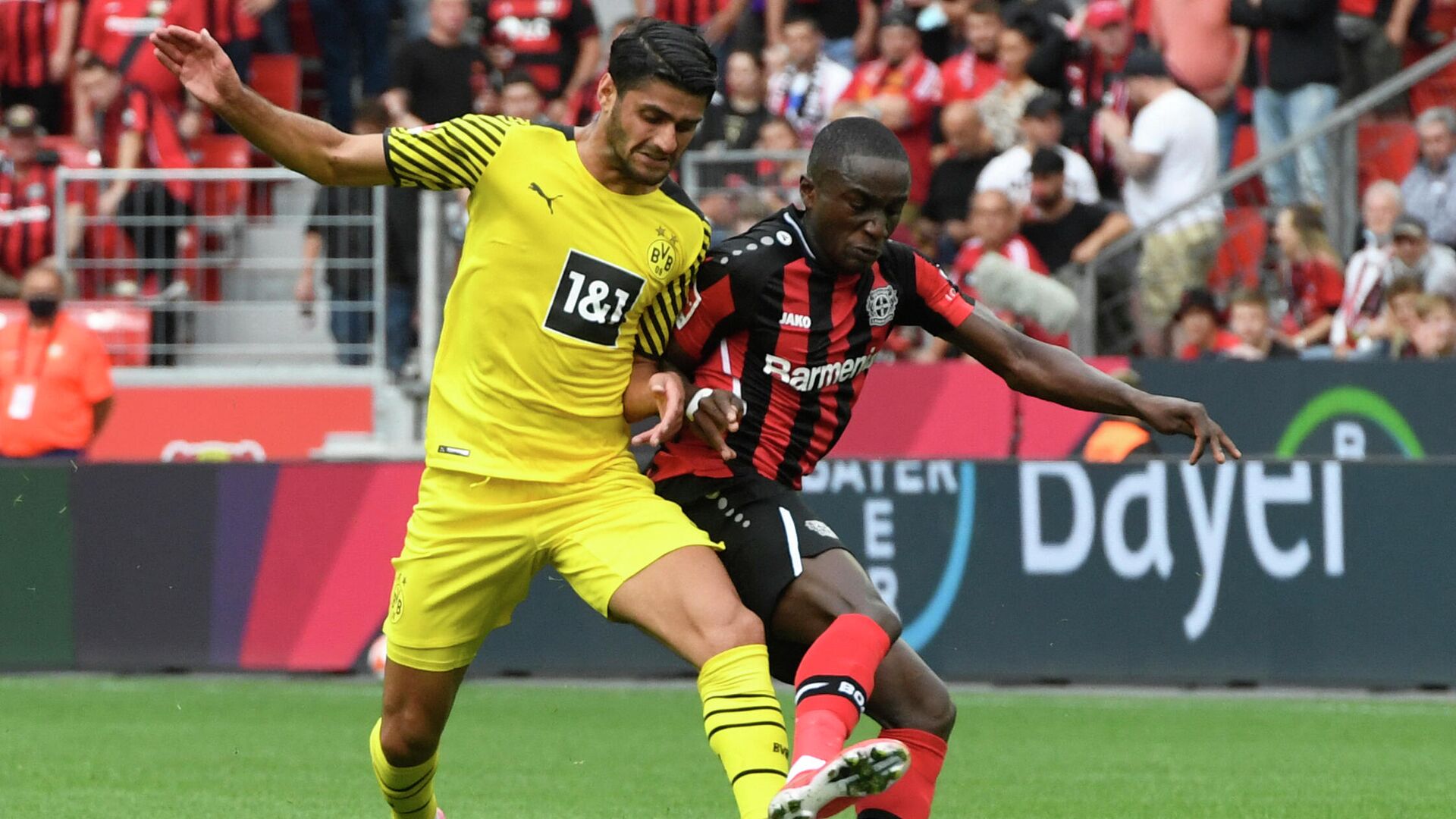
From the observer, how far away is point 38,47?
Answer: 57.9ft

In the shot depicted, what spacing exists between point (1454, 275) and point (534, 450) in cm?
Answer: 860

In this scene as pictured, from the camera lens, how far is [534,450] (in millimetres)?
6184

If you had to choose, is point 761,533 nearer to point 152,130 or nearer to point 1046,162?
point 1046,162

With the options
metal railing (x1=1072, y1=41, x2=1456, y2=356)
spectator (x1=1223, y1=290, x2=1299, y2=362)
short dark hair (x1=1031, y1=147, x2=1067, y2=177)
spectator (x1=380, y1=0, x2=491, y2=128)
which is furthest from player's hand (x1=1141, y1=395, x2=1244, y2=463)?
spectator (x1=380, y1=0, x2=491, y2=128)

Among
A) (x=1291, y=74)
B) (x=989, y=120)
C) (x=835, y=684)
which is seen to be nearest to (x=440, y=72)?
(x=989, y=120)

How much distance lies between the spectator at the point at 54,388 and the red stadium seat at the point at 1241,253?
7.05 metres

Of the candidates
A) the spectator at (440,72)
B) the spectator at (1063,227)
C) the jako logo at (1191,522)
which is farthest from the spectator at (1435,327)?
the spectator at (440,72)

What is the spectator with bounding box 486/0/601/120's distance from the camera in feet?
54.1

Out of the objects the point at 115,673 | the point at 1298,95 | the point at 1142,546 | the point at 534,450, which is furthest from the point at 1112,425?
the point at 534,450

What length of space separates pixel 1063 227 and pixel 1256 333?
5.00 ft

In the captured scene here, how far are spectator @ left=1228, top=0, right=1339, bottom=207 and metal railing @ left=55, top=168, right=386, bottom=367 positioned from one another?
19.8 feet

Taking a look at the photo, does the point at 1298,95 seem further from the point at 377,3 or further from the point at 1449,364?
the point at 377,3

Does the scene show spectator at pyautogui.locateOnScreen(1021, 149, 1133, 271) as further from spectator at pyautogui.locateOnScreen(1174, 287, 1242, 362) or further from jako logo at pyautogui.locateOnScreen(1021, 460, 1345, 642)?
jako logo at pyautogui.locateOnScreen(1021, 460, 1345, 642)

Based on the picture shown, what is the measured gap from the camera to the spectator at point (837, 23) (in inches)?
646
